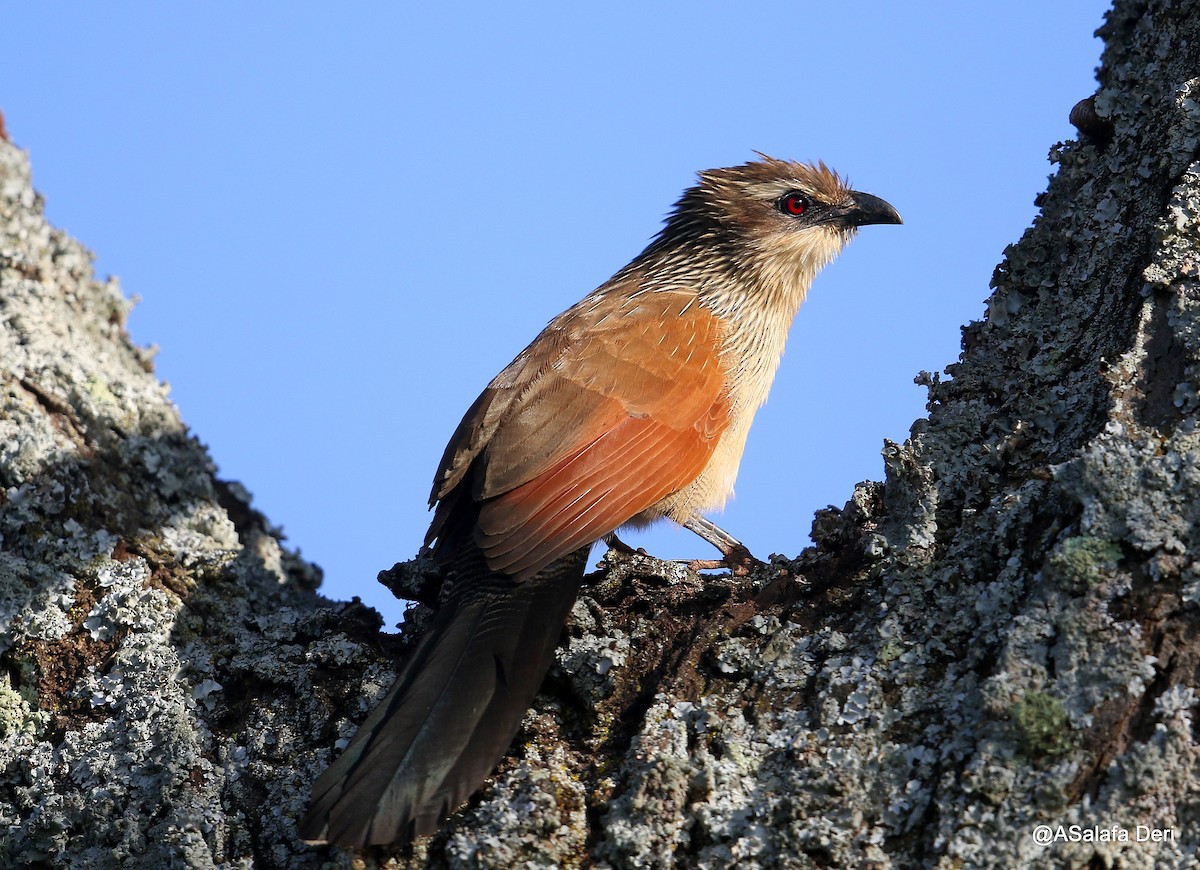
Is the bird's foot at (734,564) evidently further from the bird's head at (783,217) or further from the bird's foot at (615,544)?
the bird's head at (783,217)

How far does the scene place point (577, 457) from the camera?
11.5 ft

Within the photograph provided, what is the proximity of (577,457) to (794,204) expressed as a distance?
2151 millimetres

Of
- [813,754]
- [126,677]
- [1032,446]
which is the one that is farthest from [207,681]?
[1032,446]

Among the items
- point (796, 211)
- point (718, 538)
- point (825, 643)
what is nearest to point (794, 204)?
point (796, 211)

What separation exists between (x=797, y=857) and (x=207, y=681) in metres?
1.56

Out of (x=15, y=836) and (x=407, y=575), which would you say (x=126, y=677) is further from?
(x=407, y=575)

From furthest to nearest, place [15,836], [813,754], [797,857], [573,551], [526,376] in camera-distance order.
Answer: [526,376] → [573,551] → [15,836] → [813,754] → [797,857]

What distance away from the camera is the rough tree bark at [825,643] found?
6.58ft

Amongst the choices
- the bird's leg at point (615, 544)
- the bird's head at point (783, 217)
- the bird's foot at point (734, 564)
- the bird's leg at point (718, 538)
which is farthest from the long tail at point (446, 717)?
the bird's head at point (783, 217)

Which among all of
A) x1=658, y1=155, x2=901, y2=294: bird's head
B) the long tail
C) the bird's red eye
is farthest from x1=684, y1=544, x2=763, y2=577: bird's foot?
the bird's red eye

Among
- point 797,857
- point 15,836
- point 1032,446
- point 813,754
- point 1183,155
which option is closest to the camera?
point 797,857

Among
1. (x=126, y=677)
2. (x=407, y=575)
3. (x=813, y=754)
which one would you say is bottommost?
(x=126, y=677)

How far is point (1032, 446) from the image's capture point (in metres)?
2.63

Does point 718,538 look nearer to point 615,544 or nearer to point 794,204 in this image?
point 615,544
